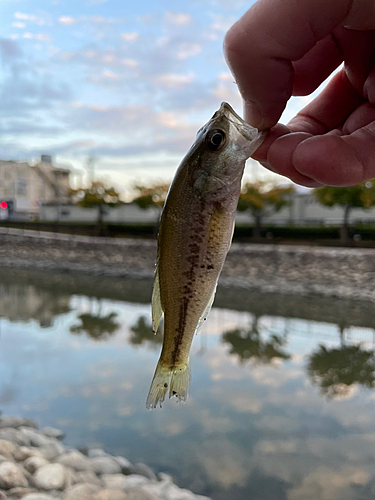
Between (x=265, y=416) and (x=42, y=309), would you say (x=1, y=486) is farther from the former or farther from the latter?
(x=42, y=309)

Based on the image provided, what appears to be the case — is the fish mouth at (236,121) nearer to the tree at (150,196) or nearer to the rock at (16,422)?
the rock at (16,422)

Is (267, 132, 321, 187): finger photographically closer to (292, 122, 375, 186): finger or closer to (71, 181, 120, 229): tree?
(292, 122, 375, 186): finger

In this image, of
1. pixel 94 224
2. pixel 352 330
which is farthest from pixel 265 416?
pixel 94 224

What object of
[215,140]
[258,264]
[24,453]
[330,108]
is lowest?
[24,453]

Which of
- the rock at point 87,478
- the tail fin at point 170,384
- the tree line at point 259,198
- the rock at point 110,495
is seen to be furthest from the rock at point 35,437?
the tree line at point 259,198

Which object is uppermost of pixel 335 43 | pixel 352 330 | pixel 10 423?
pixel 335 43

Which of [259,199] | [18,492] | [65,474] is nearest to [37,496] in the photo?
[18,492]

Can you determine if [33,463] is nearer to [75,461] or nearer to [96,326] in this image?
[75,461]

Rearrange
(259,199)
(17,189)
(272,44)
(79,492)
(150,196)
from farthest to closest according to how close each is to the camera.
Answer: (150,196)
(259,199)
(17,189)
(79,492)
(272,44)
